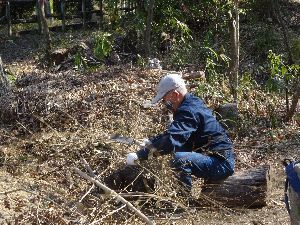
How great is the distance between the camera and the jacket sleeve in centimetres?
491

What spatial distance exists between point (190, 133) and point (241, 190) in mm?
929

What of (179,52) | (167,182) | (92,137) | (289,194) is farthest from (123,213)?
(179,52)

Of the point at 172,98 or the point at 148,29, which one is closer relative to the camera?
the point at 172,98

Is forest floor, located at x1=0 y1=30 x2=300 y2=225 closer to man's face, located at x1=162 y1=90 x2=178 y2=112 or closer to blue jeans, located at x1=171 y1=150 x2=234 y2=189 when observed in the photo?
blue jeans, located at x1=171 y1=150 x2=234 y2=189

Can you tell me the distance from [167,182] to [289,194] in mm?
1462

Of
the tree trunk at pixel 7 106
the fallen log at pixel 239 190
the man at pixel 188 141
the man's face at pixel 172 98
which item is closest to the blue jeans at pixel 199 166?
the man at pixel 188 141

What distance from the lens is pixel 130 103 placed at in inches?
296

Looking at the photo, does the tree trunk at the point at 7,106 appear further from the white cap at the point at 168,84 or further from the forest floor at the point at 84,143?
the white cap at the point at 168,84

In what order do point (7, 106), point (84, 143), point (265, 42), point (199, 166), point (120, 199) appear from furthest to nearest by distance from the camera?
point (265, 42), point (7, 106), point (84, 143), point (199, 166), point (120, 199)

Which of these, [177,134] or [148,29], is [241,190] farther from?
[148,29]

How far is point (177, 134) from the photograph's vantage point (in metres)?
4.93

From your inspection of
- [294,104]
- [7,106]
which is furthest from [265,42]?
[7,106]

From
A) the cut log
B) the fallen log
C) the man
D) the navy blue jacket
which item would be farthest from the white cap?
the cut log

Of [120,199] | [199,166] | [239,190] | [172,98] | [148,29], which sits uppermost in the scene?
[172,98]
